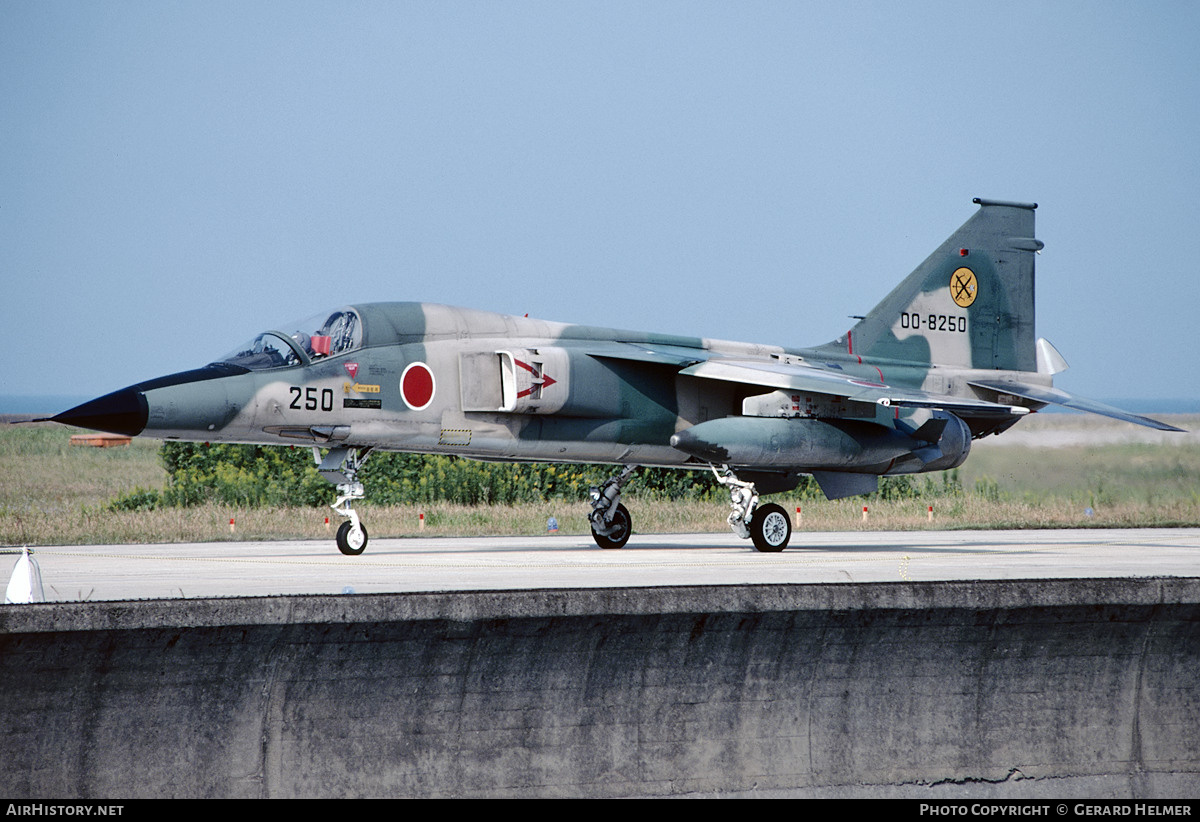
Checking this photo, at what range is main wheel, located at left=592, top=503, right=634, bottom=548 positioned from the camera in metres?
16.9

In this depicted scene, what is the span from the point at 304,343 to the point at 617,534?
5.11 meters

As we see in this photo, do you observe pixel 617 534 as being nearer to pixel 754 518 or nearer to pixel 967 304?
pixel 754 518

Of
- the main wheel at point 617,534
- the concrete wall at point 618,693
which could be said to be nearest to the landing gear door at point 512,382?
the main wheel at point 617,534

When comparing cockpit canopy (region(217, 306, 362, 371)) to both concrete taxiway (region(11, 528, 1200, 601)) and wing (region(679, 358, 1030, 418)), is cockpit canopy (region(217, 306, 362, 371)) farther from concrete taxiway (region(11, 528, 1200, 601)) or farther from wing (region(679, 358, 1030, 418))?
wing (region(679, 358, 1030, 418))

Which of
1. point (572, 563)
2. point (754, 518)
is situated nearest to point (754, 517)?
point (754, 518)

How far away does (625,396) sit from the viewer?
52.4ft

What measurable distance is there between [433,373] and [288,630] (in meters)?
7.98

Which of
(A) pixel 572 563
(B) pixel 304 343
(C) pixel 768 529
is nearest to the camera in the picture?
(A) pixel 572 563

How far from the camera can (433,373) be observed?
14.7 metres

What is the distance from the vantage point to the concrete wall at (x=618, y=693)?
6.69 meters

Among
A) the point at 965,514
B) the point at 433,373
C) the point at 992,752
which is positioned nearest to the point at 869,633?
the point at 992,752
